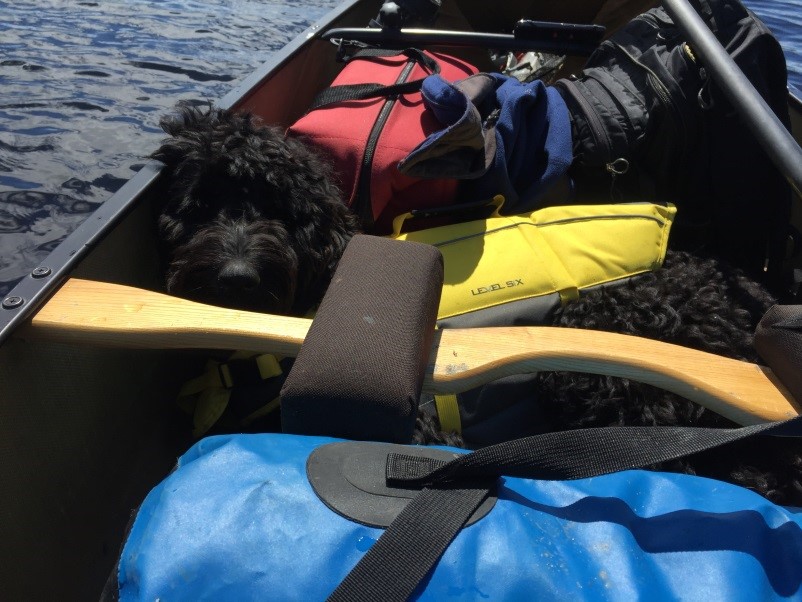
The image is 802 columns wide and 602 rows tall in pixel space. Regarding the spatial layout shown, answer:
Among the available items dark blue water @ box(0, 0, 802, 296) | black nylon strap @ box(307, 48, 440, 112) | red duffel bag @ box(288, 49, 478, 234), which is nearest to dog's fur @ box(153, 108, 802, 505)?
red duffel bag @ box(288, 49, 478, 234)

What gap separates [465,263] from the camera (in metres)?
2.11

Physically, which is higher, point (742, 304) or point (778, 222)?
point (778, 222)

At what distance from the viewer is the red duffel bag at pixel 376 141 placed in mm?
2354

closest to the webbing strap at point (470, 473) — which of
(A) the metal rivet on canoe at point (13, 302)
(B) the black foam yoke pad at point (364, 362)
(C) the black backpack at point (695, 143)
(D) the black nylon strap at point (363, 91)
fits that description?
(B) the black foam yoke pad at point (364, 362)

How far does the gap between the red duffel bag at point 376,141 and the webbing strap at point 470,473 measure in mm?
1451

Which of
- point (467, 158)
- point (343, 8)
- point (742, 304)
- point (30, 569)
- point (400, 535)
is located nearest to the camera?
point (400, 535)

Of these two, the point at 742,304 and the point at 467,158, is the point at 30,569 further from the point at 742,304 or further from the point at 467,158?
the point at 742,304

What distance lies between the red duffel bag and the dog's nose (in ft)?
1.98

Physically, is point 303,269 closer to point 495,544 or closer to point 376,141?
→ point 376,141

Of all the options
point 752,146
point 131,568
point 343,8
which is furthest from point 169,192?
point 343,8

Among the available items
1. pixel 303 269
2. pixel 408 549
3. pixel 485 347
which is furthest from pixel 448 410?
pixel 408 549

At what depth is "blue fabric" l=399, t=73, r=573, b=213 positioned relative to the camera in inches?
86.5

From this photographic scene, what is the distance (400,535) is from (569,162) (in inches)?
73.9

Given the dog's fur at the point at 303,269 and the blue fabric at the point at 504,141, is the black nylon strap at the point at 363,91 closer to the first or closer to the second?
the blue fabric at the point at 504,141
